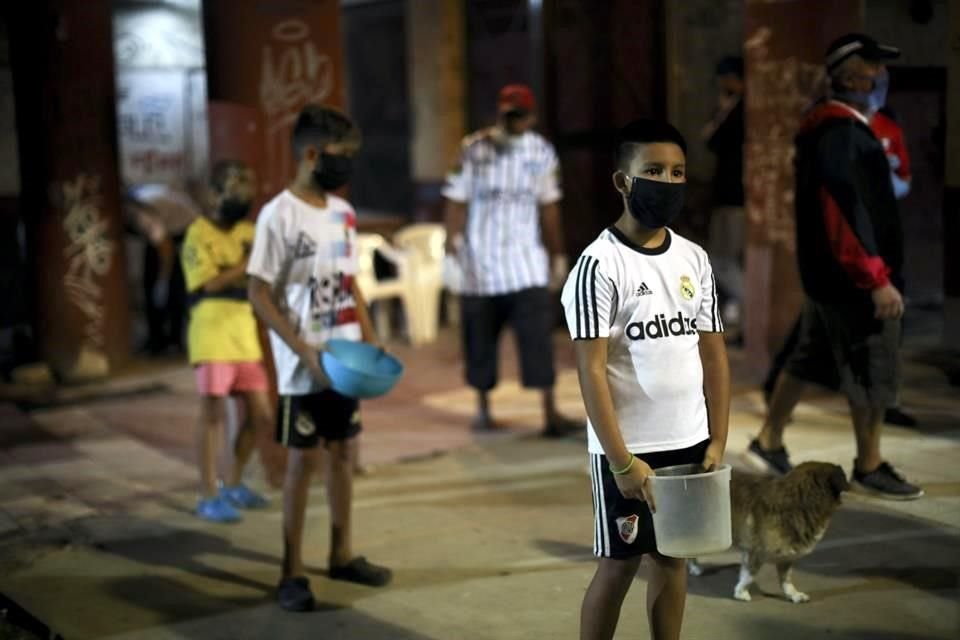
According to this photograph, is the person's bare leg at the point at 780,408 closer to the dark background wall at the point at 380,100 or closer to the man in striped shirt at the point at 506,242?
the man in striped shirt at the point at 506,242

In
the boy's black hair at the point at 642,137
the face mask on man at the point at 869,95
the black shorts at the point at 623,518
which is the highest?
the face mask on man at the point at 869,95

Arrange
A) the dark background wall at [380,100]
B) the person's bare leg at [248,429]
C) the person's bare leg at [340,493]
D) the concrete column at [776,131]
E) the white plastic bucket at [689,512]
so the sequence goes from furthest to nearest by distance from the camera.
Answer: the dark background wall at [380,100] → the concrete column at [776,131] → the person's bare leg at [248,429] → the person's bare leg at [340,493] → the white plastic bucket at [689,512]

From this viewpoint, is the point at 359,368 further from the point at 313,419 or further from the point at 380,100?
the point at 380,100

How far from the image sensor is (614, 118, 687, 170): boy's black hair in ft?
12.8

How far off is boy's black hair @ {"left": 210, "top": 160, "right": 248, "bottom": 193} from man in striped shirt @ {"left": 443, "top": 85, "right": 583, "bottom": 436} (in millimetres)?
1843

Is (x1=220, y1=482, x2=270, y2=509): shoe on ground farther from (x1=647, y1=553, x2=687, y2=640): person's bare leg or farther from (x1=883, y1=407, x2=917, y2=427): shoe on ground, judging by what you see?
(x1=883, y1=407, x2=917, y2=427): shoe on ground

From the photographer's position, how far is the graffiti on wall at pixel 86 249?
10.2m

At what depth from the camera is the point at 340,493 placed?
5.43 m

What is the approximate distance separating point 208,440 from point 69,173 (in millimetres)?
4420

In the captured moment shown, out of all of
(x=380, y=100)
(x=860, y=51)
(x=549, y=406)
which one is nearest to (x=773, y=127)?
(x=549, y=406)

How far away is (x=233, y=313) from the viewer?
652 cm

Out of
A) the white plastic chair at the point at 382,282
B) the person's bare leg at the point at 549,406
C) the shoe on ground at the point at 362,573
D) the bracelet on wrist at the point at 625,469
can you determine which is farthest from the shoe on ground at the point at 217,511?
the white plastic chair at the point at 382,282

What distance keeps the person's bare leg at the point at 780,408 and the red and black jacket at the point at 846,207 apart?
53cm

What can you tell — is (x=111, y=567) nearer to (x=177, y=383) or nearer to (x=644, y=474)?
(x=644, y=474)
